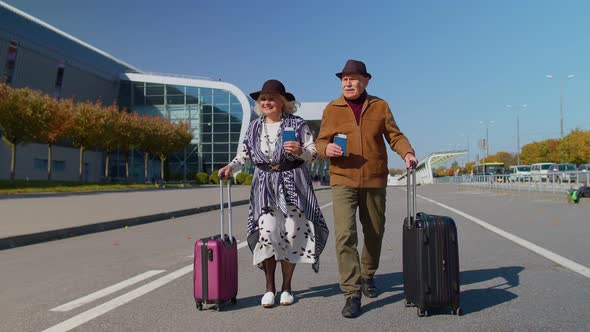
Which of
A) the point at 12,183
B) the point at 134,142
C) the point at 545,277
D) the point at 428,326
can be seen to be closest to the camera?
the point at 428,326

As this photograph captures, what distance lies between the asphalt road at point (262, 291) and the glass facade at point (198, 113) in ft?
152

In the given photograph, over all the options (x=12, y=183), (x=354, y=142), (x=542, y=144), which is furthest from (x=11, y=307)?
(x=542, y=144)

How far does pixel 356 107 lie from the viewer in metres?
4.57

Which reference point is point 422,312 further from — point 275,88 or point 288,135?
point 275,88

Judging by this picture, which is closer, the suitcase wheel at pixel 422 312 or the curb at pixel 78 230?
the suitcase wheel at pixel 422 312

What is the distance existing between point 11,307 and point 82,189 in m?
30.0

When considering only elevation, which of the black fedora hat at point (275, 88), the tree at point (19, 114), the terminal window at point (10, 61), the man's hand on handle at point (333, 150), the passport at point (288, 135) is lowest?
the man's hand on handle at point (333, 150)

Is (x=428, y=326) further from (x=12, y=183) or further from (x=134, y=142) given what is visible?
(x=134, y=142)

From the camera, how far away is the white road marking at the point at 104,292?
457 cm

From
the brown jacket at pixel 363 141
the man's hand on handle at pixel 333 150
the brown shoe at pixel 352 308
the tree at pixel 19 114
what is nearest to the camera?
the brown shoe at pixel 352 308

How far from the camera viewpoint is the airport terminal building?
47.6 metres

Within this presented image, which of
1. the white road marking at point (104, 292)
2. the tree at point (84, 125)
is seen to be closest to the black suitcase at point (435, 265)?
the white road marking at point (104, 292)

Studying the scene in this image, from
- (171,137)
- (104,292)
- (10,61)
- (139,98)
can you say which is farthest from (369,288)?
(139,98)

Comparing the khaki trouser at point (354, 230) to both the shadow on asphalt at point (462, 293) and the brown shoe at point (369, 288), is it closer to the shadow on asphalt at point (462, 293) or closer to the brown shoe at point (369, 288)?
the brown shoe at point (369, 288)
